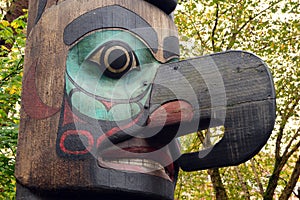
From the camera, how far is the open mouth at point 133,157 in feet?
6.66

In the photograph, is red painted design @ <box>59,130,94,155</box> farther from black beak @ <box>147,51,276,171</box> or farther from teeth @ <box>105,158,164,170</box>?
black beak @ <box>147,51,276,171</box>

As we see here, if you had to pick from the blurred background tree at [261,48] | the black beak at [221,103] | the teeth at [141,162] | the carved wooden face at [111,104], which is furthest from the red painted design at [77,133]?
the blurred background tree at [261,48]

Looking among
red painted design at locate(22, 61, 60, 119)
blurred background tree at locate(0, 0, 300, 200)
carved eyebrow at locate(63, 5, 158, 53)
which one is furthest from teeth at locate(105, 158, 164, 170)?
blurred background tree at locate(0, 0, 300, 200)

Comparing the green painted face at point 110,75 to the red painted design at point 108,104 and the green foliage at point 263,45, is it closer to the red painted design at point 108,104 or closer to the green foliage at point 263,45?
the red painted design at point 108,104

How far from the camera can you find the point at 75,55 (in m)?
2.22

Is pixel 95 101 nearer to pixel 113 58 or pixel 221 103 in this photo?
pixel 113 58

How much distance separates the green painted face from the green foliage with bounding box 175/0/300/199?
4177mm

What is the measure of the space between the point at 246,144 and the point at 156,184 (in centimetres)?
51

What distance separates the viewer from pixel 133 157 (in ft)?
6.75

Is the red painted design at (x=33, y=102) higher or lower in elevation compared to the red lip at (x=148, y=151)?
higher

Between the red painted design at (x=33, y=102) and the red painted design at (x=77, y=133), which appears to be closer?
the red painted design at (x=77, y=133)

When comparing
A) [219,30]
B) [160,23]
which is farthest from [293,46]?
[160,23]

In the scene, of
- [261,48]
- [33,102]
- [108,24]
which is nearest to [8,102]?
[33,102]

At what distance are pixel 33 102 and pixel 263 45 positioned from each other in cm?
559
